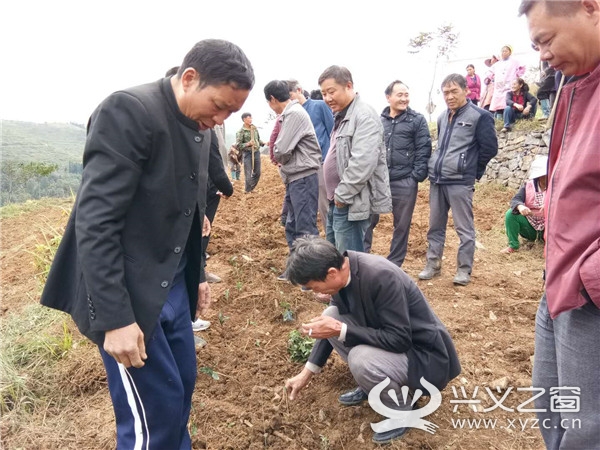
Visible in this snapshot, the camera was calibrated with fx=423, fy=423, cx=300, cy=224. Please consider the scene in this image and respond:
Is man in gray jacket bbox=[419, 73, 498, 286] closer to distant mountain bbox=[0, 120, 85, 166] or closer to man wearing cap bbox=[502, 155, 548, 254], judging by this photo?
man wearing cap bbox=[502, 155, 548, 254]

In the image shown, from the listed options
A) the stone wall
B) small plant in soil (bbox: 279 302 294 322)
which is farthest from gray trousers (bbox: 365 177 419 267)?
the stone wall

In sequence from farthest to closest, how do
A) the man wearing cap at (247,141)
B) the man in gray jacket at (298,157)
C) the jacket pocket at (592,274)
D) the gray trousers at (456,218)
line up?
the man wearing cap at (247,141) < the gray trousers at (456,218) < the man in gray jacket at (298,157) < the jacket pocket at (592,274)

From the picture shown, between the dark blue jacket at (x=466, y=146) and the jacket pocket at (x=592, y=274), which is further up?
the dark blue jacket at (x=466, y=146)

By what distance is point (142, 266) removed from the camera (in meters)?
1.40

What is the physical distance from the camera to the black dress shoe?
2.43 meters

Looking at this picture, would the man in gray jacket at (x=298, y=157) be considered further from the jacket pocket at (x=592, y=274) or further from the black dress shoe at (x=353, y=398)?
the jacket pocket at (x=592, y=274)

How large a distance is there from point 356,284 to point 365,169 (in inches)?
58.1

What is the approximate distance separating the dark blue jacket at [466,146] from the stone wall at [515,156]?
466 cm

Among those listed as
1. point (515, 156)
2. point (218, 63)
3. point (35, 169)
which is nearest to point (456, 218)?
point (218, 63)

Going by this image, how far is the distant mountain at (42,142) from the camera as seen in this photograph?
42.3ft

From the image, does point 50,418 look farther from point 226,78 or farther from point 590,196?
point 590,196

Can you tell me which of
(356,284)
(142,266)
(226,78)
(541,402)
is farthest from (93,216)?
(541,402)

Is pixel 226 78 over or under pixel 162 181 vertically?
over

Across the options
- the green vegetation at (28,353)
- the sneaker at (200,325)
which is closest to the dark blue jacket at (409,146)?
the sneaker at (200,325)
